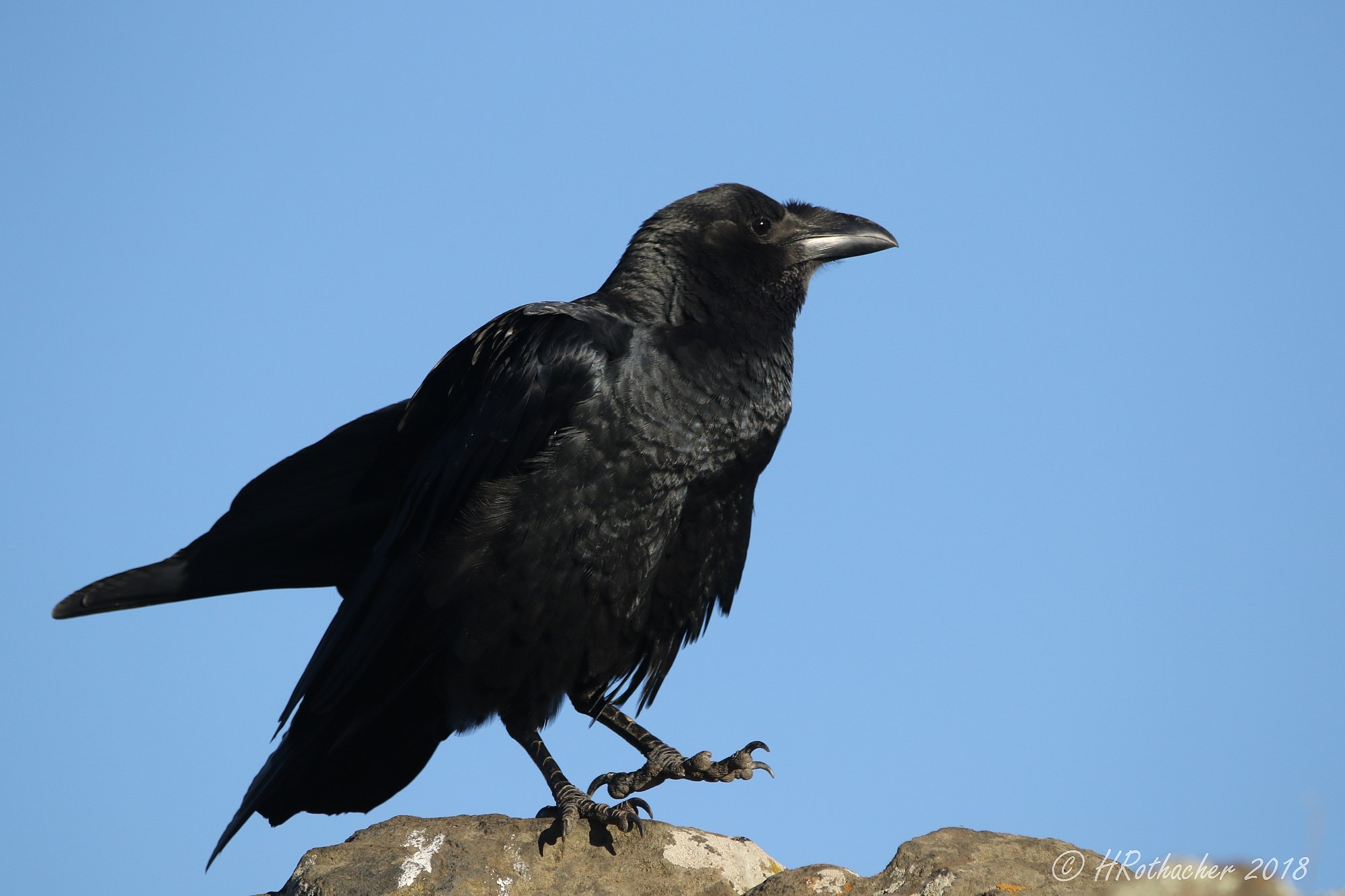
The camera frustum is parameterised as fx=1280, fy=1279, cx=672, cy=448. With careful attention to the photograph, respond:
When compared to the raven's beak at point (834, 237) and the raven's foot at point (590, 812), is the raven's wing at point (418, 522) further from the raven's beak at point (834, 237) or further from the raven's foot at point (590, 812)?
the raven's beak at point (834, 237)

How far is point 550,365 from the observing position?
5.32m

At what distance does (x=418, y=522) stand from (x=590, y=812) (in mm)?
1465

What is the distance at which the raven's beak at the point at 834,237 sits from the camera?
6.30 m

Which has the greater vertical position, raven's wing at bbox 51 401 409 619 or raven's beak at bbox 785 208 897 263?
raven's beak at bbox 785 208 897 263

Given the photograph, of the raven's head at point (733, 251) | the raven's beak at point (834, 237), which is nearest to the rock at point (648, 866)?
the raven's head at point (733, 251)

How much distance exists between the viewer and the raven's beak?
6.30 metres

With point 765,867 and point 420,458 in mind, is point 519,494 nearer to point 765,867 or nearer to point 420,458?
point 420,458

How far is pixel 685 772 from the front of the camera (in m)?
5.28
